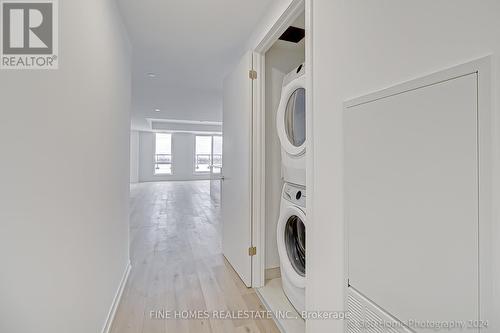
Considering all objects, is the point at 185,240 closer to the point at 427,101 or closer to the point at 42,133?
the point at 42,133

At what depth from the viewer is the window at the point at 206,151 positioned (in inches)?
473

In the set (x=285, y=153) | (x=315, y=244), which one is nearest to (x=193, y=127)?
(x=285, y=153)

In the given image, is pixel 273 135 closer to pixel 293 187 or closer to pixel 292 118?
pixel 292 118

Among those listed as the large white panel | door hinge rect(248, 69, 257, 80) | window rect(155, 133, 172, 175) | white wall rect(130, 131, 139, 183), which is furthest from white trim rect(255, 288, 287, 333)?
window rect(155, 133, 172, 175)

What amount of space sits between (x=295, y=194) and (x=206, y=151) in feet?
35.2

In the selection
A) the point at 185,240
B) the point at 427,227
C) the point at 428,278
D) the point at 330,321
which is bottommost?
the point at 185,240

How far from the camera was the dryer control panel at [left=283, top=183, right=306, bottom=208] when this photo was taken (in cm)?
175

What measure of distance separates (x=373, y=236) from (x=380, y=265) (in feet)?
0.34

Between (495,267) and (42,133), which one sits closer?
(495,267)

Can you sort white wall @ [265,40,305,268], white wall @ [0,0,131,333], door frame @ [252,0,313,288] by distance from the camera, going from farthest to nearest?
white wall @ [265,40,305,268], door frame @ [252,0,313,288], white wall @ [0,0,131,333]

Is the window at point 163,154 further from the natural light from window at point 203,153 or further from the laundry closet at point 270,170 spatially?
the laundry closet at point 270,170

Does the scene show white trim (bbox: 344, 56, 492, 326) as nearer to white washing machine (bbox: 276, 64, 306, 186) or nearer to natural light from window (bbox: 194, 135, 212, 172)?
white washing machine (bbox: 276, 64, 306, 186)

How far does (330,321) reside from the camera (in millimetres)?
1182

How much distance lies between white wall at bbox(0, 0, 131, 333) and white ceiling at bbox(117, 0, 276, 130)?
0.43 m
